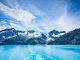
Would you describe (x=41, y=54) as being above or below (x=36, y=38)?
below

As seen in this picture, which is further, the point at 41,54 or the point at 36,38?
the point at 36,38

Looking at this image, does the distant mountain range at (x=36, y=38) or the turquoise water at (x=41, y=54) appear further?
the distant mountain range at (x=36, y=38)

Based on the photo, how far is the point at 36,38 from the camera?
6975 centimetres

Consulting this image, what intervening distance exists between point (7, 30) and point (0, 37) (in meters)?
6.99

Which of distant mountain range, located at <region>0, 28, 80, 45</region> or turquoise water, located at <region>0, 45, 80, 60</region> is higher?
distant mountain range, located at <region>0, 28, 80, 45</region>

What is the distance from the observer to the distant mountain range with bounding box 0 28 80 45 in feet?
175

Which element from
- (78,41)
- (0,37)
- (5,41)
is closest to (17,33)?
(0,37)

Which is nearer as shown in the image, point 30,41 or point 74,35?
point 74,35

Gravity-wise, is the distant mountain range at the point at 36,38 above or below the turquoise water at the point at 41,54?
above

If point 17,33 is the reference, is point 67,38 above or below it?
below

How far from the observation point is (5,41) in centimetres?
6244

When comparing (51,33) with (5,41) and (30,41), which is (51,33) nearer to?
(30,41)

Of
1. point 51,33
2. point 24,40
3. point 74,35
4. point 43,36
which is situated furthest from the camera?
point 51,33

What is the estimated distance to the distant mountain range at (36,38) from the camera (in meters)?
53.3
